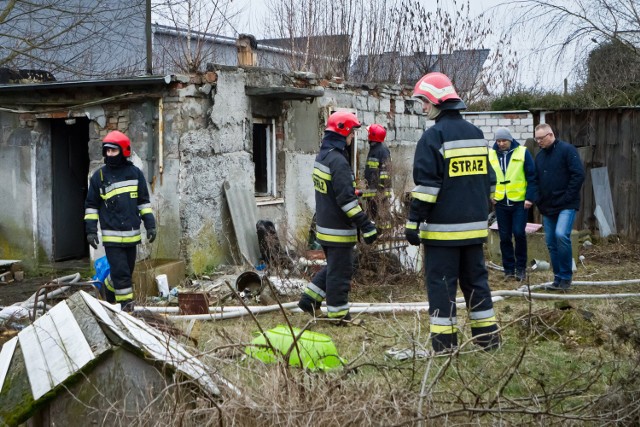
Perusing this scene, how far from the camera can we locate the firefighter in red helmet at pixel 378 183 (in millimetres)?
9391

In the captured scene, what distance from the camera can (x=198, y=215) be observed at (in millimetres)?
10922

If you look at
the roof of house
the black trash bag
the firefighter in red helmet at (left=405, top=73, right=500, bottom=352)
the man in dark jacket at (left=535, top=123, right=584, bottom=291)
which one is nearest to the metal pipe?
the black trash bag

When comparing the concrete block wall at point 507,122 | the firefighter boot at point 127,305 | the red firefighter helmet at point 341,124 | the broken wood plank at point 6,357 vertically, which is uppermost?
the concrete block wall at point 507,122

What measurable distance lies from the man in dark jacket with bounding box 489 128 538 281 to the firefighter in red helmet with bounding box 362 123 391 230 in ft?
4.48

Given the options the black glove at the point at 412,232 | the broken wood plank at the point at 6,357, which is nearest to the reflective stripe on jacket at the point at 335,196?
the black glove at the point at 412,232

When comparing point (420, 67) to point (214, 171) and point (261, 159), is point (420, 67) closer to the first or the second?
point (261, 159)

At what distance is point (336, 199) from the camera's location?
710 centimetres

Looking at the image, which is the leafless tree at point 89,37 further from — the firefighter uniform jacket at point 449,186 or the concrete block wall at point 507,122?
the concrete block wall at point 507,122

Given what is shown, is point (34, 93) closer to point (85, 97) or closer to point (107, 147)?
point (85, 97)

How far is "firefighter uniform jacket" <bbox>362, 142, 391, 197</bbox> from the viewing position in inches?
405

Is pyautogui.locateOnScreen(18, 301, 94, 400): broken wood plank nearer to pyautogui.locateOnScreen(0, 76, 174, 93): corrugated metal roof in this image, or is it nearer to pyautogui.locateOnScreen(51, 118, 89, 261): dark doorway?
pyautogui.locateOnScreen(0, 76, 174, 93): corrugated metal roof

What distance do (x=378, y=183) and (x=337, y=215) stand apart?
341 centimetres

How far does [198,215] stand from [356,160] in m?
4.30

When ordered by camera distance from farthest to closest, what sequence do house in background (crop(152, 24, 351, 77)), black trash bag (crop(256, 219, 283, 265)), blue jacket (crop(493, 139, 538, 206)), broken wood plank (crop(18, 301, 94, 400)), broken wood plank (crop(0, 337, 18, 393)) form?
house in background (crop(152, 24, 351, 77)) < black trash bag (crop(256, 219, 283, 265)) < blue jacket (crop(493, 139, 538, 206)) < broken wood plank (crop(0, 337, 18, 393)) < broken wood plank (crop(18, 301, 94, 400))
